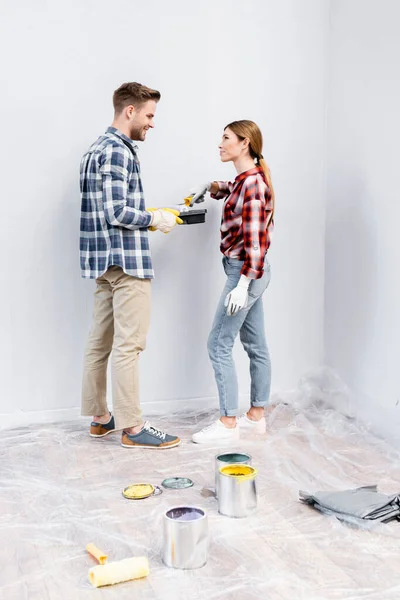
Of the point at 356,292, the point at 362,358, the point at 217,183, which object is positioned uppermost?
the point at 217,183

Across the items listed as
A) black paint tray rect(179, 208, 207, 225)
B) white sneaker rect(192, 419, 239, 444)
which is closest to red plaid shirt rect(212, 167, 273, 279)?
black paint tray rect(179, 208, 207, 225)

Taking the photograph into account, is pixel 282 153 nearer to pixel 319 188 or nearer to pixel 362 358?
pixel 319 188

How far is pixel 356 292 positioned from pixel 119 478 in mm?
1260

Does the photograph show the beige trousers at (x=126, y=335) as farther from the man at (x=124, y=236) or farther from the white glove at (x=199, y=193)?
the white glove at (x=199, y=193)

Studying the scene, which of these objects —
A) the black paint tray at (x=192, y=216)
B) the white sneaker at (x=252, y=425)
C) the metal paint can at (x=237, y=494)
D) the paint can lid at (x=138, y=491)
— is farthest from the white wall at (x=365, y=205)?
the paint can lid at (x=138, y=491)

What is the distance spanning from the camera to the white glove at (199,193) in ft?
9.02

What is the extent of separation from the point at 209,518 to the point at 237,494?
103mm

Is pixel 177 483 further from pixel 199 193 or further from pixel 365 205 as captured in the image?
pixel 365 205

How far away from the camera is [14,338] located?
2.79 m


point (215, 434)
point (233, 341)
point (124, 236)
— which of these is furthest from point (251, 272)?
point (215, 434)

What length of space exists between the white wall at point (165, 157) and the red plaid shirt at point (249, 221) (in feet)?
1.30

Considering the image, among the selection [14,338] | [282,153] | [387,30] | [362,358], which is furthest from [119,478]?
[387,30]

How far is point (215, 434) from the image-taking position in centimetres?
262

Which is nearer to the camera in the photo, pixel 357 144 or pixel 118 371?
pixel 118 371
